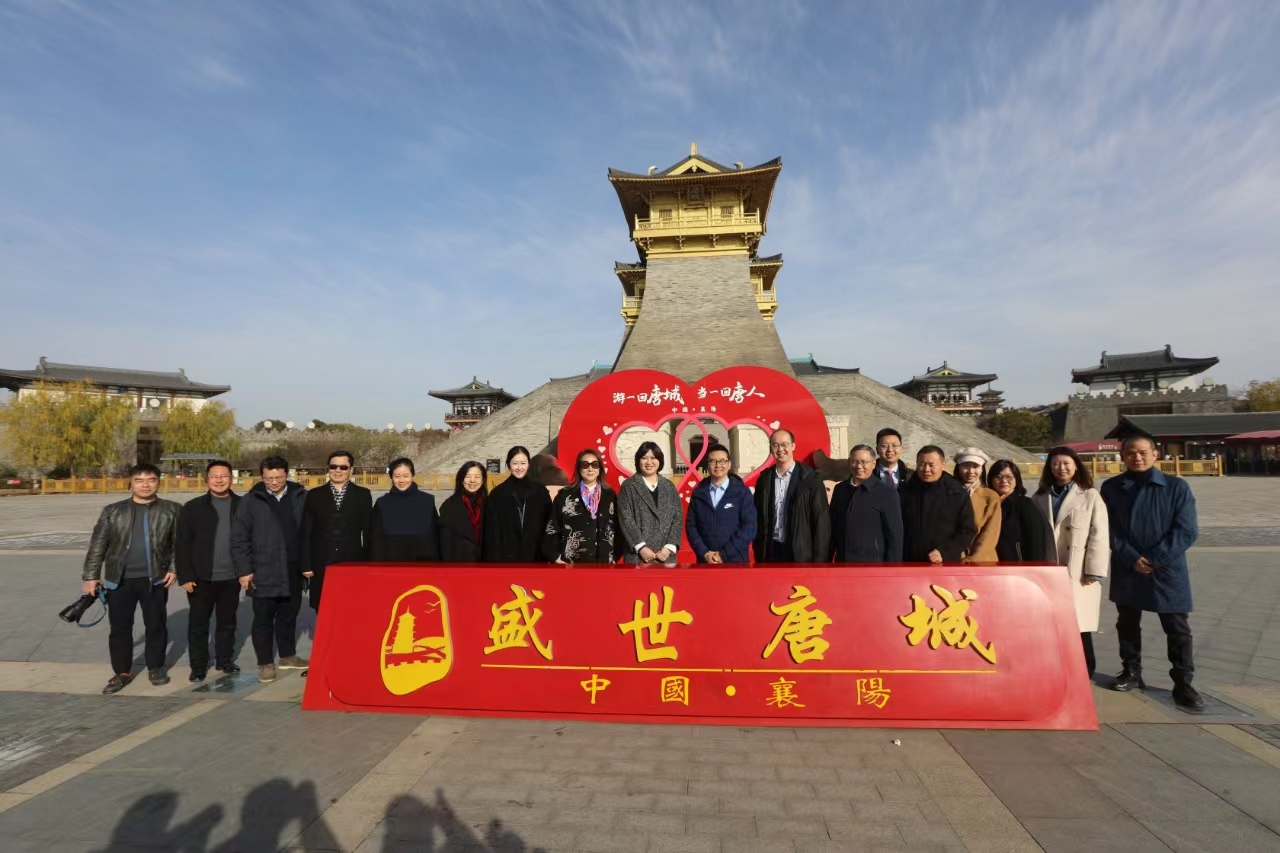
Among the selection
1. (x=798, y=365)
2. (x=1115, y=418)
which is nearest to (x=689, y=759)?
(x=798, y=365)

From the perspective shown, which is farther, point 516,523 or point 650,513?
point 516,523

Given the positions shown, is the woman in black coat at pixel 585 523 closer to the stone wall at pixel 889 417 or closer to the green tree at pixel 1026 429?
the stone wall at pixel 889 417

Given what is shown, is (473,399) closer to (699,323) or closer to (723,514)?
(699,323)

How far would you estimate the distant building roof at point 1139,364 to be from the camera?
35.8 meters

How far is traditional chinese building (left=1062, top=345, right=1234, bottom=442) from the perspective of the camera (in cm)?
3291

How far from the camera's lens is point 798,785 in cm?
239

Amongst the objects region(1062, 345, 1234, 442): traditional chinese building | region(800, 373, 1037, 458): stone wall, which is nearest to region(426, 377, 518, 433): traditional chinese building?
region(800, 373, 1037, 458): stone wall

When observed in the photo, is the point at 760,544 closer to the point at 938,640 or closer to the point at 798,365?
the point at 938,640

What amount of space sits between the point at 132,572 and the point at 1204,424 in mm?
38208

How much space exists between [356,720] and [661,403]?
3.38 metres

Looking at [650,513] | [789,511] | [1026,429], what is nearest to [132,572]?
[650,513]

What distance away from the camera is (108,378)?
36.8 m

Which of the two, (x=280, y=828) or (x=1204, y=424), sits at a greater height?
(x=1204, y=424)

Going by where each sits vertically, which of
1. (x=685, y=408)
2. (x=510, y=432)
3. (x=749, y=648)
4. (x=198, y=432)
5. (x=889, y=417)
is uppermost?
(x=198, y=432)
